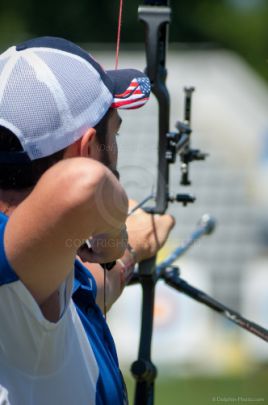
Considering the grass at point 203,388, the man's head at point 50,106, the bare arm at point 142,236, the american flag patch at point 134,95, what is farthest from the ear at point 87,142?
the grass at point 203,388

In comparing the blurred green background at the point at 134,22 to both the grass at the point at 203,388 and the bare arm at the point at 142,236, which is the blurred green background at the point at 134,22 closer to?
the grass at the point at 203,388

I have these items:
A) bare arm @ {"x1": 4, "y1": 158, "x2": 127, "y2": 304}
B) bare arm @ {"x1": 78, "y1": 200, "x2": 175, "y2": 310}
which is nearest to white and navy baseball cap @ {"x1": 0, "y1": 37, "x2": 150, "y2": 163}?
bare arm @ {"x1": 4, "y1": 158, "x2": 127, "y2": 304}

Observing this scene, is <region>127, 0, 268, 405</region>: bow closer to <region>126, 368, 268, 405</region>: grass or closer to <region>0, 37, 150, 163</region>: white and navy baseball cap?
Answer: <region>0, 37, 150, 163</region>: white and navy baseball cap

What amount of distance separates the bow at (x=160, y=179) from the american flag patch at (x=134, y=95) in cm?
62

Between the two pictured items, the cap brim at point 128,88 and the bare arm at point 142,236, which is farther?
the bare arm at point 142,236

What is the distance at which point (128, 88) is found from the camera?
181cm

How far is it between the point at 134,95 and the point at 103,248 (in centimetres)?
31

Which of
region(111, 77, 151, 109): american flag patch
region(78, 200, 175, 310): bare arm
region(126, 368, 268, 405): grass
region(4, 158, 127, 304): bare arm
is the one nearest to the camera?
region(4, 158, 127, 304): bare arm

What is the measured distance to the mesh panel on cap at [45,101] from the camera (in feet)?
5.30

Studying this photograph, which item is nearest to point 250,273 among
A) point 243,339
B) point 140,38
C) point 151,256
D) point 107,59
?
point 243,339

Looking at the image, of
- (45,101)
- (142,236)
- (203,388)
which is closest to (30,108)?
(45,101)

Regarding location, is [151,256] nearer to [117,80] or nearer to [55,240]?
[117,80]

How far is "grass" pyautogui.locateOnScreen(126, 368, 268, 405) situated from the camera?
16.5 ft

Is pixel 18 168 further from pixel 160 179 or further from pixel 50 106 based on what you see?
pixel 160 179
